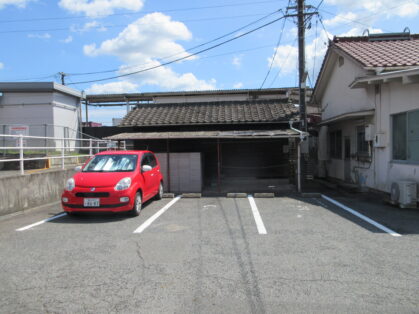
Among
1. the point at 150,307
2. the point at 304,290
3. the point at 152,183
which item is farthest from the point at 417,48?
the point at 150,307

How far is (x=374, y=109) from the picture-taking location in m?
9.94

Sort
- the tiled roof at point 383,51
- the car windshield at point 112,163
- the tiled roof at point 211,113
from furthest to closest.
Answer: the tiled roof at point 211,113 < the tiled roof at point 383,51 < the car windshield at point 112,163

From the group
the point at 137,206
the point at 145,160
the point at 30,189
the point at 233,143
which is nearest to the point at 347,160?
the point at 233,143

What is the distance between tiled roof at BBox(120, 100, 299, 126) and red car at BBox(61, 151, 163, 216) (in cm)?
541

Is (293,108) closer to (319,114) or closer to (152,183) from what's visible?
(319,114)

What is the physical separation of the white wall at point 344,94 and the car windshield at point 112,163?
8037 millimetres

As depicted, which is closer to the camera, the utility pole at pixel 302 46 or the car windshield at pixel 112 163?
the car windshield at pixel 112 163

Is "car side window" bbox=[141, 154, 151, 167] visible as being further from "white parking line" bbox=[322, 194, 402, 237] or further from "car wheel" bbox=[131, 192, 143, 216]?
"white parking line" bbox=[322, 194, 402, 237]

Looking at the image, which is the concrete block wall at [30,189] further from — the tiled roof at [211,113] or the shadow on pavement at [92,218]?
the tiled roof at [211,113]

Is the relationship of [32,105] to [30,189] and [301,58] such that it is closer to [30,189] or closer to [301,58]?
[30,189]

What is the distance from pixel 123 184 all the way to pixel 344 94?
10.0m

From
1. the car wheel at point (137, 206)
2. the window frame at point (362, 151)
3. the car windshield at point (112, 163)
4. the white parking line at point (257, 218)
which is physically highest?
the window frame at point (362, 151)

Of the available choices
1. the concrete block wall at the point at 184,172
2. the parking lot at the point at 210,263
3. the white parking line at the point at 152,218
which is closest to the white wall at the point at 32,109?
the concrete block wall at the point at 184,172

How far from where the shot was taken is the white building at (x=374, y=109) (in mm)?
8367
